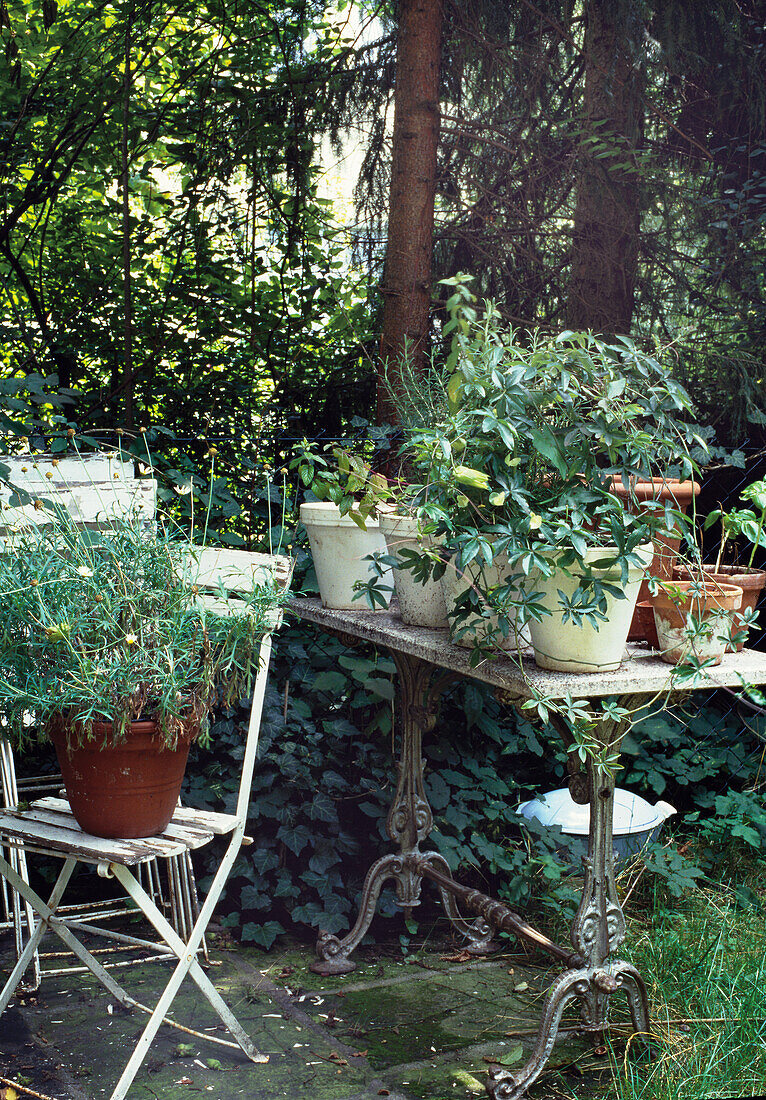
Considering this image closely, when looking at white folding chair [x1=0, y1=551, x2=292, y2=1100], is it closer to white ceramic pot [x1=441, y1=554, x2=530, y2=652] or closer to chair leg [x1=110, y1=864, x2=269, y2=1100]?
chair leg [x1=110, y1=864, x2=269, y2=1100]

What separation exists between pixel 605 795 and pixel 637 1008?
0.53 m

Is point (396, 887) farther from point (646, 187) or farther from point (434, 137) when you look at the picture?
point (646, 187)

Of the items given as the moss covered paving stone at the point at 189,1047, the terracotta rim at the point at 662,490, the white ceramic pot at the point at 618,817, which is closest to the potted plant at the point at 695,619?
the terracotta rim at the point at 662,490

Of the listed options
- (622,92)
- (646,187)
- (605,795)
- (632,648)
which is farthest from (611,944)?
(622,92)

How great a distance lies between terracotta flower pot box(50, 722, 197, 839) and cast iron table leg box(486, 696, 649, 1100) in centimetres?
93

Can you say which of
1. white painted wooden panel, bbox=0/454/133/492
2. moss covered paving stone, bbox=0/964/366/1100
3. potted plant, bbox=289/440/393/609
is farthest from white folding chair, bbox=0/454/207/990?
potted plant, bbox=289/440/393/609

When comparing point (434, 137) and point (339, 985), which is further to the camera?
point (434, 137)

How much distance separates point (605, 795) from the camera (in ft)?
7.09

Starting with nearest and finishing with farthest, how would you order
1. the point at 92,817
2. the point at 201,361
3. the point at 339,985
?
the point at 92,817 < the point at 339,985 < the point at 201,361

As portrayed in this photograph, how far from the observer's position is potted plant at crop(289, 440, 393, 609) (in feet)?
8.18

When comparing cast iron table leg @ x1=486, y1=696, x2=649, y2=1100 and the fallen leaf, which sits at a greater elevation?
cast iron table leg @ x1=486, y1=696, x2=649, y2=1100

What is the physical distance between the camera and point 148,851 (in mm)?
1861

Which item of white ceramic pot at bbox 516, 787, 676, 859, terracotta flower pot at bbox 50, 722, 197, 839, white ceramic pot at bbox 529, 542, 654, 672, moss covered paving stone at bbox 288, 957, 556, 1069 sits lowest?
moss covered paving stone at bbox 288, 957, 556, 1069

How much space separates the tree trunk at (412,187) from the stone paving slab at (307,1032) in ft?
7.05
